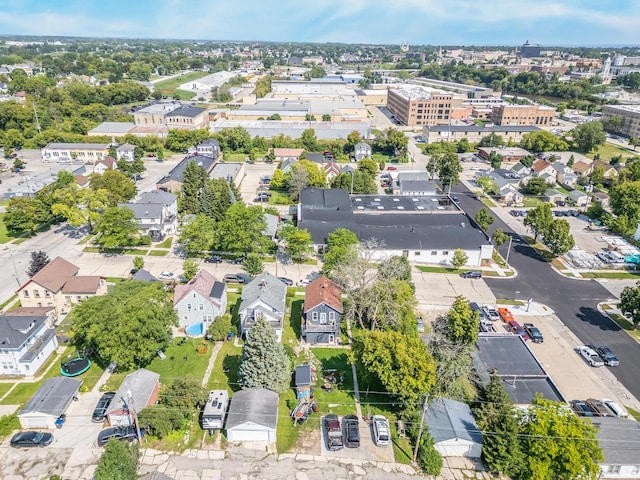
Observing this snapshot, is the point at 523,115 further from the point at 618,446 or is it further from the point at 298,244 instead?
the point at 618,446

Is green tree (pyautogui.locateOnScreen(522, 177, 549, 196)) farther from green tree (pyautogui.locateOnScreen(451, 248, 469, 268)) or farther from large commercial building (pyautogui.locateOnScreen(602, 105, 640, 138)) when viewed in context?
large commercial building (pyautogui.locateOnScreen(602, 105, 640, 138))

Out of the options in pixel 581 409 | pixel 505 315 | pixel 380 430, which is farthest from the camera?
pixel 505 315

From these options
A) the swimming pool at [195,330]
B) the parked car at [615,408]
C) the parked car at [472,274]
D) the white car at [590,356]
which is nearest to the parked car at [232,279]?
the swimming pool at [195,330]

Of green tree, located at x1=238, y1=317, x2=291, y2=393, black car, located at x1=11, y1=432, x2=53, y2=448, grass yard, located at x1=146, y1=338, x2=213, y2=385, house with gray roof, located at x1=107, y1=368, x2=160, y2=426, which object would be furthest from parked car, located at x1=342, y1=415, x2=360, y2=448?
black car, located at x1=11, y1=432, x2=53, y2=448

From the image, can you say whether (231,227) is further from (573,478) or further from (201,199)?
(573,478)

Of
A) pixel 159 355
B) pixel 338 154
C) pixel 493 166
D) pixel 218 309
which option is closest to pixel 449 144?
pixel 493 166

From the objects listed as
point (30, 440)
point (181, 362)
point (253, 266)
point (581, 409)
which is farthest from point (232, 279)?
point (581, 409)
